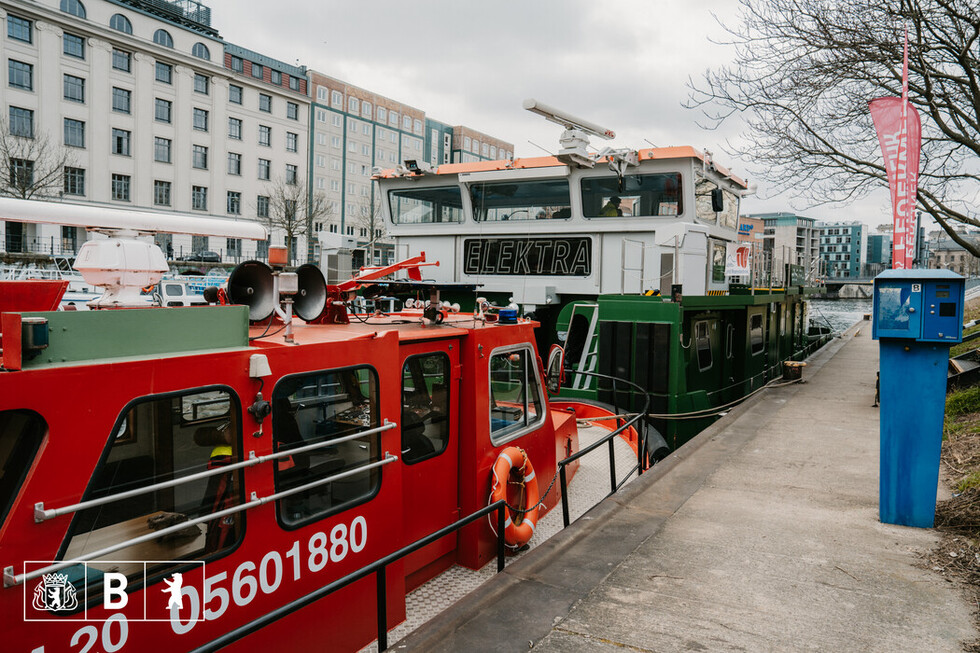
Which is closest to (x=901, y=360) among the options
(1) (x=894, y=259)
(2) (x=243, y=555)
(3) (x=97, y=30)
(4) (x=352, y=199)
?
(1) (x=894, y=259)

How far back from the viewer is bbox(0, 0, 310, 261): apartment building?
40688 mm

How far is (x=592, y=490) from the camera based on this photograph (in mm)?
7730

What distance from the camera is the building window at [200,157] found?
49.2 meters

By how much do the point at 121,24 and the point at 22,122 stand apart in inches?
369

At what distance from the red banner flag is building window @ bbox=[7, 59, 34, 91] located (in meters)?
47.5

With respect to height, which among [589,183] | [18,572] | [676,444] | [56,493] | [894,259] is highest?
[589,183]

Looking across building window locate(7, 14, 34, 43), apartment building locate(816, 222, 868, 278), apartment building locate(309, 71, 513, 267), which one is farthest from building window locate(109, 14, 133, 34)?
apartment building locate(816, 222, 868, 278)

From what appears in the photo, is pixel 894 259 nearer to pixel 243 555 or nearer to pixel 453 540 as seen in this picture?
pixel 453 540

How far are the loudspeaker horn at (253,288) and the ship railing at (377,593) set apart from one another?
5.38ft

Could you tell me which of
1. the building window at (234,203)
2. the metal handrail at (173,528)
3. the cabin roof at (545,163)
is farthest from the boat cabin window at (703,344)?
the building window at (234,203)

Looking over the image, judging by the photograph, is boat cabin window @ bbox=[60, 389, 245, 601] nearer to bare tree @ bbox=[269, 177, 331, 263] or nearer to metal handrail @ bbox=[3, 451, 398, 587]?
metal handrail @ bbox=[3, 451, 398, 587]

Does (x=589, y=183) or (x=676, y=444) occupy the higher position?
(x=589, y=183)

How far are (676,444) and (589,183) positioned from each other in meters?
5.37

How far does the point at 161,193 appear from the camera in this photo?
47219mm
